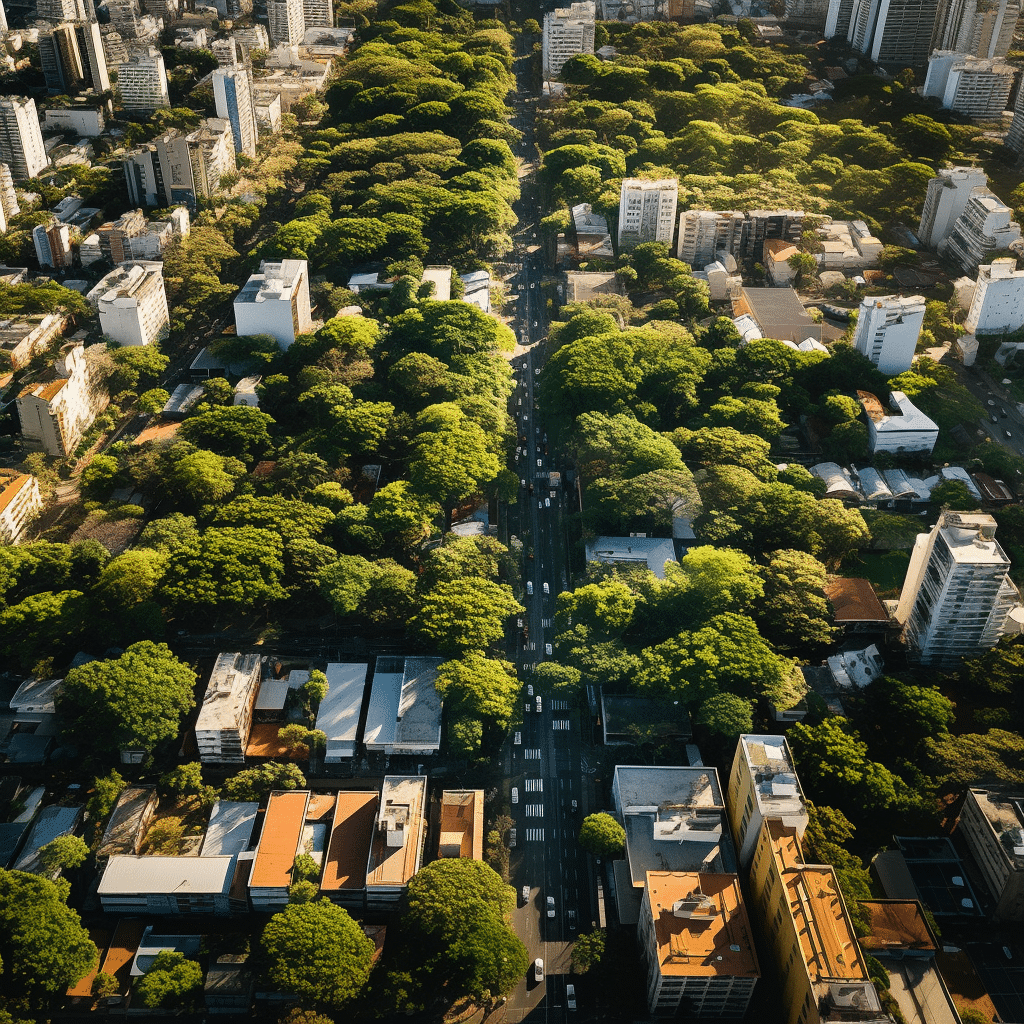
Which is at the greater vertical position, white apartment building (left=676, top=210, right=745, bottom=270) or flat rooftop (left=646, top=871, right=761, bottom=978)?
white apartment building (left=676, top=210, right=745, bottom=270)

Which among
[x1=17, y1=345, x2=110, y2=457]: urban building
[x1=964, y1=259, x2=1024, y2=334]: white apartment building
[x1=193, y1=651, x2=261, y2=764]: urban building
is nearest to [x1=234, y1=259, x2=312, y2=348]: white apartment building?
[x1=17, y1=345, x2=110, y2=457]: urban building

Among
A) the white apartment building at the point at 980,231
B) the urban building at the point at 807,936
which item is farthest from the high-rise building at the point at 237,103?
the urban building at the point at 807,936

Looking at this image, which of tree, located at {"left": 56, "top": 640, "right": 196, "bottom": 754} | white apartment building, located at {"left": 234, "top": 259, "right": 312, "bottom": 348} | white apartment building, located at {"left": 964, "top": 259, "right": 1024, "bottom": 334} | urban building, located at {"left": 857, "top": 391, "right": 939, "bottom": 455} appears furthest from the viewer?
white apartment building, located at {"left": 964, "top": 259, "right": 1024, "bottom": 334}

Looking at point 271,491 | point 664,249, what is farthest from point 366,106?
point 271,491

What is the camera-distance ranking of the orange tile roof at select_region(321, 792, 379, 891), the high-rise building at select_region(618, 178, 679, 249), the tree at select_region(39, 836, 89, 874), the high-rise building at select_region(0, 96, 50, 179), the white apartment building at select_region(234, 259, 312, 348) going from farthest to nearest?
the high-rise building at select_region(0, 96, 50, 179) → the high-rise building at select_region(618, 178, 679, 249) → the white apartment building at select_region(234, 259, 312, 348) → the orange tile roof at select_region(321, 792, 379, 891) → the tree at select_region(39, 836, 89, 874)

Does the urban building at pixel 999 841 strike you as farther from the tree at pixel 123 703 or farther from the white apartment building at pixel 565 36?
the white apartment building at pixel 565 36

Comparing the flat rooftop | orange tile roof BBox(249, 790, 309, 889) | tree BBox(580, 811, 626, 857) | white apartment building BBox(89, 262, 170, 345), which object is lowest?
orange tile roof BBox(249, 790, 309, 889)

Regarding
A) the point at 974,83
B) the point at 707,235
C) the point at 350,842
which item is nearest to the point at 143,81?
the point at 707,235

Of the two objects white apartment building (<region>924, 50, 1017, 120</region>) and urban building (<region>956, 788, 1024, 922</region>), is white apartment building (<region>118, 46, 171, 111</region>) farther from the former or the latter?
urban building (<region>956, 788, 1024, 922</region>)
